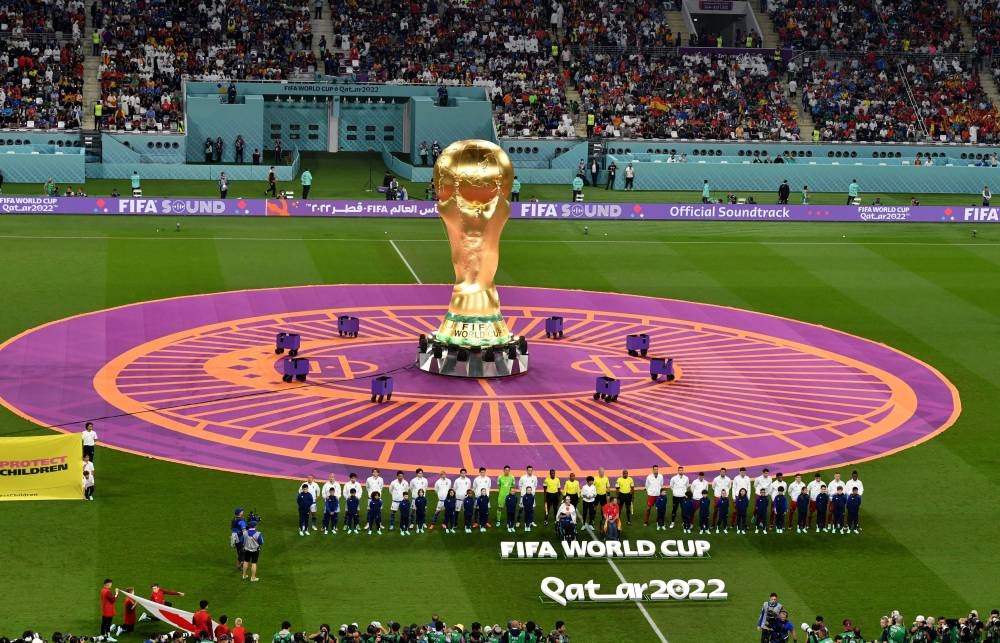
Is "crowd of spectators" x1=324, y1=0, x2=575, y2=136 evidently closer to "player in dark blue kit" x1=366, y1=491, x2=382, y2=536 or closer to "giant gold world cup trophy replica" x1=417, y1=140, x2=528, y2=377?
"giant gold world cup trophy replica" x1=417, y1=140, x2=528, y2=377

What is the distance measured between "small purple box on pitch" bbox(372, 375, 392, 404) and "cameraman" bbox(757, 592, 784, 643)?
51.3ft

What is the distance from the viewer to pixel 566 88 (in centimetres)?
8906

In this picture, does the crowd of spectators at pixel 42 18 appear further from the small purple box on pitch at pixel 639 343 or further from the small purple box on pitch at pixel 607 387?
the small purple box on pitch at pixel 607 387

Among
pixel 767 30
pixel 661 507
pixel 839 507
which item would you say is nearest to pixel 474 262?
pixel 661 507

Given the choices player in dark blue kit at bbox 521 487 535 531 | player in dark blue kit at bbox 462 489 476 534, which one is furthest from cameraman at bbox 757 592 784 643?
player in dark blue kit at bbox 462 489 476 534

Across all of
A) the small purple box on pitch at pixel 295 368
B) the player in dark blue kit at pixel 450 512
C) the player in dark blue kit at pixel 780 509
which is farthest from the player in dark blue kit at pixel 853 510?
the small purple box on pitch at pixel 295 368

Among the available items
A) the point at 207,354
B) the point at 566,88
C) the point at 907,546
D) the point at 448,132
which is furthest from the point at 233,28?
the point at 907,546

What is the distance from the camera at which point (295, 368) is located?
135 ft

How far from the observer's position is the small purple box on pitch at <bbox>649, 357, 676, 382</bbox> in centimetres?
4250

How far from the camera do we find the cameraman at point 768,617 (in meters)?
25.5

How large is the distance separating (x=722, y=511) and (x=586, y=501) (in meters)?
2.87

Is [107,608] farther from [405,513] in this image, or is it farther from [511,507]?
[511,507]

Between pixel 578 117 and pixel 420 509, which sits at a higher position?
pixel 578 117

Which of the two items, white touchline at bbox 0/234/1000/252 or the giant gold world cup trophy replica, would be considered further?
white touchline at bbox 0/234/1000/252
